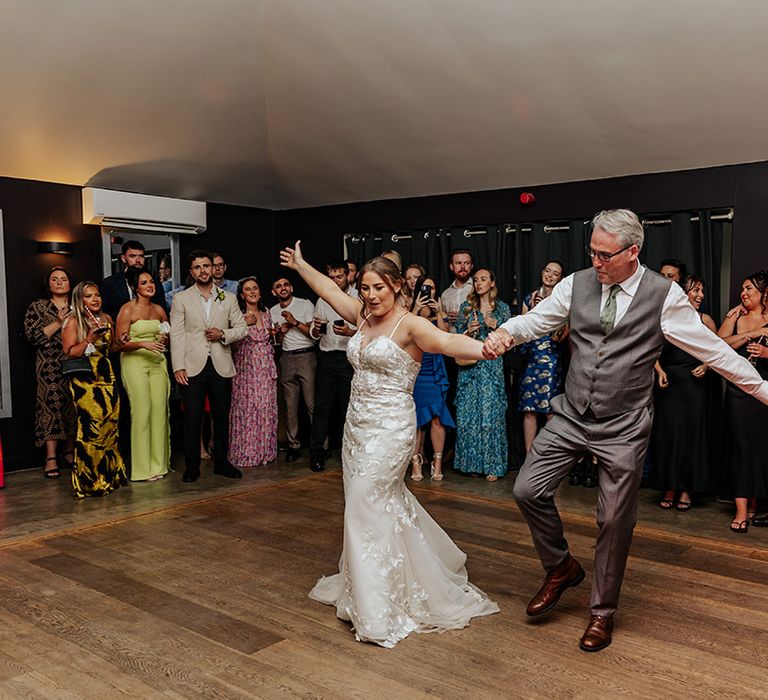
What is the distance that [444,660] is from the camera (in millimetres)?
2965

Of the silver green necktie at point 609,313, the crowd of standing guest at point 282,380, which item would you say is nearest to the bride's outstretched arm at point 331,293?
the silver green necktie at point 609,313

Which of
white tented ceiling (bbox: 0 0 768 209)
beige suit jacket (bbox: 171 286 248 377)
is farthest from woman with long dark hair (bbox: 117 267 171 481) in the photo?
white tented ceiling (bbox: 0 0 768 209)

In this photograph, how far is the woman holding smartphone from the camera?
550cm

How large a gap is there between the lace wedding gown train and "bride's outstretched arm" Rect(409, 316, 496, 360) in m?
0.11

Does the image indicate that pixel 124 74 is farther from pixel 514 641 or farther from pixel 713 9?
pixel 514 641

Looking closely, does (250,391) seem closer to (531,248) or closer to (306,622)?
(531,248)

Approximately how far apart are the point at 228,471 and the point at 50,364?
5.51ft

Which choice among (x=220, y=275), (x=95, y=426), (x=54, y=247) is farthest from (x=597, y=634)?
(x=54, y=247)

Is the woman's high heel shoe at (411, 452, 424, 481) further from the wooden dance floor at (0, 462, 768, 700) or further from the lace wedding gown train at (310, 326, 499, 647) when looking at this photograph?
the lace wedding gown train at (310, 326, 499, 647)

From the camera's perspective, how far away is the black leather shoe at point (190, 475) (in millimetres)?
5926

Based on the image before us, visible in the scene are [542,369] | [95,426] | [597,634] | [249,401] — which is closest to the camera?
[597,634]

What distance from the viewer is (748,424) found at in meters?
4.80

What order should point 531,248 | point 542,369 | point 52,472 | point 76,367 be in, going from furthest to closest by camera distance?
point 531,248
point 52,472
point 542,369
point 76,367

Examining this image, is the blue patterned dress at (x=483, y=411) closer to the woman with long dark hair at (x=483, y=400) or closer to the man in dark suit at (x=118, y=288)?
the woman with long dark hair at (x=483, y=400)
